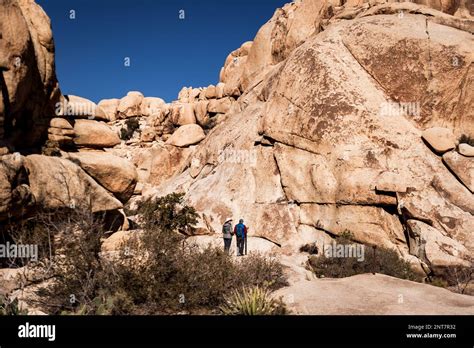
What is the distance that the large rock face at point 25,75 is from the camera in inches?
542

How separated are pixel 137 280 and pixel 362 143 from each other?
13.9 meters

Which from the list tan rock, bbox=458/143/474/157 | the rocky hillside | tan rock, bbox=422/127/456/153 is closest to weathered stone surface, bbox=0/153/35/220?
the rocky hillside

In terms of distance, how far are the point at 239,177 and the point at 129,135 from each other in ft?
123

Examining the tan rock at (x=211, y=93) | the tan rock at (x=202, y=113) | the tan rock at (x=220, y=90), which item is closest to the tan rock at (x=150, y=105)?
the tan rock at (x=211, y=93)

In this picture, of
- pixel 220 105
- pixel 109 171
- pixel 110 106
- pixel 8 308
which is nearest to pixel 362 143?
pixel 109 171

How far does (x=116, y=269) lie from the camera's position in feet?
29.9

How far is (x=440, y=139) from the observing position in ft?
61.8

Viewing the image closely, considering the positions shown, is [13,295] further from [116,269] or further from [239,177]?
[239,177]

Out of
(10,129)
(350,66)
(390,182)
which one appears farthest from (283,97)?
(10,129)

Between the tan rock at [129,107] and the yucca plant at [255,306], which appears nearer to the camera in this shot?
the yucca plant at [255,306]

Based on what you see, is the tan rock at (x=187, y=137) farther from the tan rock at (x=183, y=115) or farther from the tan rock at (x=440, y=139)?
the tan rock at (x=440, y=139)

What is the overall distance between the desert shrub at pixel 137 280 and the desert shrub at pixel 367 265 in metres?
5.24

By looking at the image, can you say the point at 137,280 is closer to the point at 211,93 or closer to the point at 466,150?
the point at 466,150

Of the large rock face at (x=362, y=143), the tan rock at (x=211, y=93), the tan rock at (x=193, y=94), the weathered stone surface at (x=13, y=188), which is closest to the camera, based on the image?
the weathered stone surface at (x=13, y=188)
